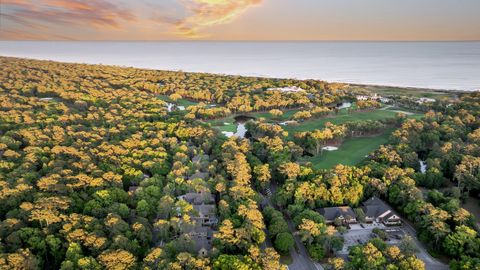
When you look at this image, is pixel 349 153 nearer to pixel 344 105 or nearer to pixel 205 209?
pixel 205 209

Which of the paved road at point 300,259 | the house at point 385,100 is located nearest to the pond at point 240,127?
the paved road at point 300,259

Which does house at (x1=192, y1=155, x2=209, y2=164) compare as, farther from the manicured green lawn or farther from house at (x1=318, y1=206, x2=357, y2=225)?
the manicured green lawn

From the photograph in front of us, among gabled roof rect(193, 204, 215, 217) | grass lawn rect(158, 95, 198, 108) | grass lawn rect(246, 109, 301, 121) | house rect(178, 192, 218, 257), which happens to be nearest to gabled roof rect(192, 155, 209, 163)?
house rect(178, 192, 218, 257)

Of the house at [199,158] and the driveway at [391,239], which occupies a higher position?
the house at [199,158]

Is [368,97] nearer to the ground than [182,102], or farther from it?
farther from it

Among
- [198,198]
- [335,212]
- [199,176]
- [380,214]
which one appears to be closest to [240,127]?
[199,176]

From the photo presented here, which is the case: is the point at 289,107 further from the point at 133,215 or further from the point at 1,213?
the point at 1,213

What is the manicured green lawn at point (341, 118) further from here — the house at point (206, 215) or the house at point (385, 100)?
the house at point (206, 215)
